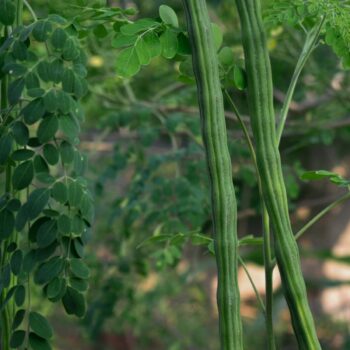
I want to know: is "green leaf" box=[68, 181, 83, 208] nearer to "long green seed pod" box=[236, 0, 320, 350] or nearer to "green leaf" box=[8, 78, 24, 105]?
"green leaf" box=[8, 78, 24, 105]

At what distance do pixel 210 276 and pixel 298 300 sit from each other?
19.1 feet

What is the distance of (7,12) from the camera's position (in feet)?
4.69

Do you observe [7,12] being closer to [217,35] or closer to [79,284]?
[217,35]

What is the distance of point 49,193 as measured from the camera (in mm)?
1373

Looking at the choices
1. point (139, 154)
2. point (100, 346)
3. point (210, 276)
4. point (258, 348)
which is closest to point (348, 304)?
point (210, 276)

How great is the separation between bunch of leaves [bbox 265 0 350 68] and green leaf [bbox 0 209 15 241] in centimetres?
56

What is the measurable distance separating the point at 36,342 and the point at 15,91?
1.43ft

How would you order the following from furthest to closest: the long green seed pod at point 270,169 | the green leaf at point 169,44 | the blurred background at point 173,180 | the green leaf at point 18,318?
the blurred background at point 173,180 → the green leaf at point 18,318 → the green leaf at point 169,44 → the long green seed pod at point 270,169

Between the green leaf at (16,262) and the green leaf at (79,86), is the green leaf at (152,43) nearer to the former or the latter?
the green leaf at (79,86)

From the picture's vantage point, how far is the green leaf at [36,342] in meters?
1.38

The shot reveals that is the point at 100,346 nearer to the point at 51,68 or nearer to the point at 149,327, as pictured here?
the point at 149,327

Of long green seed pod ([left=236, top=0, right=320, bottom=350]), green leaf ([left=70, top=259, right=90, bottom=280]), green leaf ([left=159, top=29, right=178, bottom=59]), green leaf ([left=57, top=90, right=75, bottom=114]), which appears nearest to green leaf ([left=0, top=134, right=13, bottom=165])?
green leaf ([left=57, top=90, right=75, bottom=114])

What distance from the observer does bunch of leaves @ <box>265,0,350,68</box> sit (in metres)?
1.33

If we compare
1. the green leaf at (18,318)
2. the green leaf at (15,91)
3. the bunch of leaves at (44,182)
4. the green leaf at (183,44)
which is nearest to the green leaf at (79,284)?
the bunch of leaves at (44,182)
